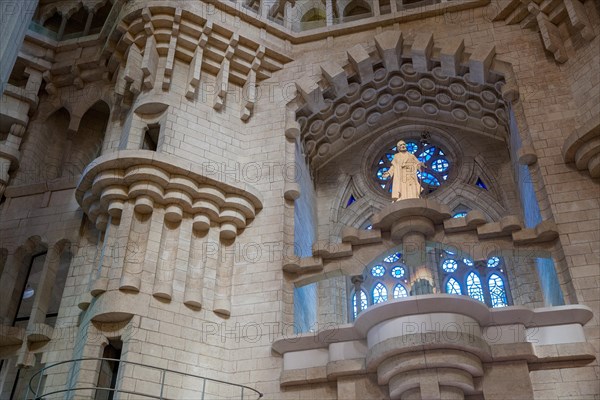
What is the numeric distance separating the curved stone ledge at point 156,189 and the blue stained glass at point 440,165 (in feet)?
18.8

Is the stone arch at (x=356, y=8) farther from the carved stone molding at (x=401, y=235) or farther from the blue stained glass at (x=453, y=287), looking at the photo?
the carved stone molding at (x=401, y=235)

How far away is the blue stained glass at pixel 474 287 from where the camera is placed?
497 inches

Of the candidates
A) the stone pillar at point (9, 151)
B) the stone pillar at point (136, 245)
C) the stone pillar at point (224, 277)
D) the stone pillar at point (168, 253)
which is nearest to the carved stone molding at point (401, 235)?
the stone pillar at point (224, 277)

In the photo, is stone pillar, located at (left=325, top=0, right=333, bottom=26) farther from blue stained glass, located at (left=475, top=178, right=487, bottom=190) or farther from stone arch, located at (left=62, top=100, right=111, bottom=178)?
stone arch, located at (left=62, top=100, right=111, bottom=178)

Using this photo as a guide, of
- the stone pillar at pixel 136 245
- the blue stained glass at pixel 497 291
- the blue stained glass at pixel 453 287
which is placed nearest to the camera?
the stone pillar at pixel 136 245

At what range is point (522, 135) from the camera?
1063 centimetres

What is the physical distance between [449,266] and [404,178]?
3.22 meters

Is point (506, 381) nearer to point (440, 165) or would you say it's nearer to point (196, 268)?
point (196, 268)

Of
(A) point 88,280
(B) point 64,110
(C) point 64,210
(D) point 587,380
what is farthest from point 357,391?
(B) point 64,110

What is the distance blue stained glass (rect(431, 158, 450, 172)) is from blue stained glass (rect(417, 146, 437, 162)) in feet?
0.59

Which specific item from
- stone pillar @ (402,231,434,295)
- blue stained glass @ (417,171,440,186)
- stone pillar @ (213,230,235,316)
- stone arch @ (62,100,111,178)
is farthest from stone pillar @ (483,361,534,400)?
stone arch @ (62,100,111,178)

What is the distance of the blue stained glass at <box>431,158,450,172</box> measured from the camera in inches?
569

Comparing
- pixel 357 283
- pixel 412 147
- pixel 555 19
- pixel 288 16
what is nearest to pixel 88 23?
pixel 288 16

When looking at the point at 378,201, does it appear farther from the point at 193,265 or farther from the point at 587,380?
the point at 587,380
